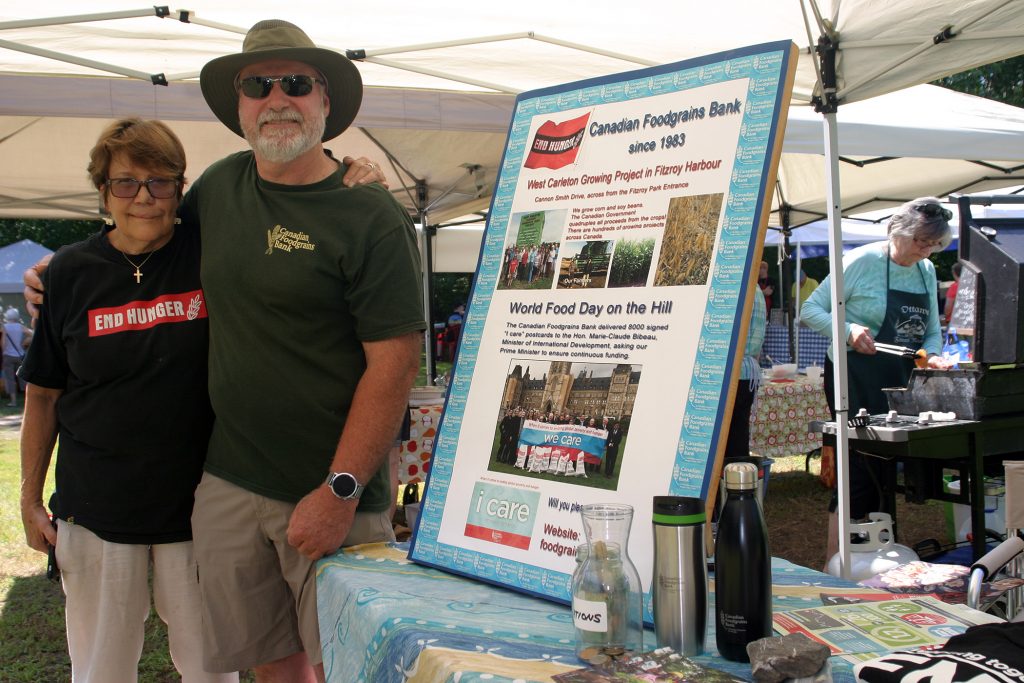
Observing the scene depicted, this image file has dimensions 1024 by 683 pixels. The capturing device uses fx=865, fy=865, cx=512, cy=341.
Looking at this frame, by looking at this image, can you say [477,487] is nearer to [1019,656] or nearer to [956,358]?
[1019,656]

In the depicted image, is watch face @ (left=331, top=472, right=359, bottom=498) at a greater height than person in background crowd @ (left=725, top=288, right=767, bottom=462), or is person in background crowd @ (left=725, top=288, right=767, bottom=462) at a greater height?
person in background crowd @ (left=725, top=288, right=767, bottom=462)

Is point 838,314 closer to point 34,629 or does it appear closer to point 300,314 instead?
point 300,314

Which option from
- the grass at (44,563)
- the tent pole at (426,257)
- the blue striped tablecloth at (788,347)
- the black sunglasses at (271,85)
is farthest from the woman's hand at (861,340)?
the blue striped tablecloth at (788,347)

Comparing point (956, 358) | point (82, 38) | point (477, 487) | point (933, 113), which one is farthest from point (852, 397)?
point (82, 38)

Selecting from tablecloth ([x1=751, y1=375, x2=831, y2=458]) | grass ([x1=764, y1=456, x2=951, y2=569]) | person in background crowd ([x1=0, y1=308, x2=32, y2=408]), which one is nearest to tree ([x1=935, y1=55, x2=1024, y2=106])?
tablecloth ([x1=751, y1=375, x2=831, y2=458])

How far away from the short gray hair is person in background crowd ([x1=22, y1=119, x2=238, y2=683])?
3.20m

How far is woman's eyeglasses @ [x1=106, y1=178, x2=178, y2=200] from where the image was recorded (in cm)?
202

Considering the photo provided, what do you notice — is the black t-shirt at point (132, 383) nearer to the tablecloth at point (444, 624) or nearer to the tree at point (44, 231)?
the tablecloth at point (444, 624)

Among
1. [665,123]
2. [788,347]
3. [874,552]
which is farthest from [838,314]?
[788,347]

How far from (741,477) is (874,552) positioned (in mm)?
2849

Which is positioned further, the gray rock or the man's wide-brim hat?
the man's wide-brim hat

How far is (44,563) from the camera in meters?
5.44

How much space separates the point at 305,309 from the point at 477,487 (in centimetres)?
56

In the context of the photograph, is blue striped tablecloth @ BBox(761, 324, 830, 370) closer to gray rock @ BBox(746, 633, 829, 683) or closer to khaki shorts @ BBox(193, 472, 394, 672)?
khaki shorts @ BBox(193, 472, 394, 672)
